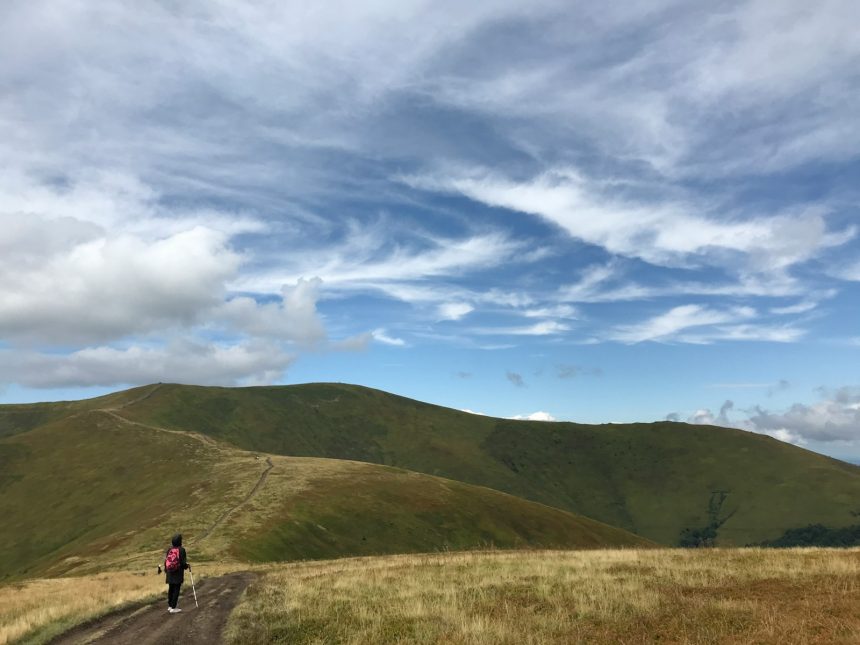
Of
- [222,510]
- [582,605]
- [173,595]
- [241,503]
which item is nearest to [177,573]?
[173,595]

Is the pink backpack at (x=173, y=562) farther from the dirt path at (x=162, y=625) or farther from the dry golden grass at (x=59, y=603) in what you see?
the dry golden grass at (x=59, y=603)

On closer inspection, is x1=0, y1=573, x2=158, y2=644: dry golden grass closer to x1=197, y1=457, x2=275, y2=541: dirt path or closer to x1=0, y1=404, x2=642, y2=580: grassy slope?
x1=0, y1=404, x2=642, y2=580: grassy slope

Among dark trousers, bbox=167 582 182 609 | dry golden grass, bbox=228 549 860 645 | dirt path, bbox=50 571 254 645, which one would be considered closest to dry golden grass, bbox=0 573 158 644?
dirt path, bbox=50 571 254 645

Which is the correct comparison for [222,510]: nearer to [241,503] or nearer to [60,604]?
[241,503]

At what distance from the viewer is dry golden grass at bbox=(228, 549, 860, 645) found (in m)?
13.7

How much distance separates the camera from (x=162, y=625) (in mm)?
19250

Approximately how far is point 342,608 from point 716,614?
1172 centimetres

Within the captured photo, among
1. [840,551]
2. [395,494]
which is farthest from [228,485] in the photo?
[840,551]

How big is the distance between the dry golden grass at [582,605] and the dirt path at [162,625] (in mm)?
861

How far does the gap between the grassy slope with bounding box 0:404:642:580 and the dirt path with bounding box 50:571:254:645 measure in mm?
29809

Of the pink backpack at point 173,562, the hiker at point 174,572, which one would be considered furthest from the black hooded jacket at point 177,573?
the pink backpack at point 173,562

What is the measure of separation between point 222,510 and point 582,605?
2978 inches

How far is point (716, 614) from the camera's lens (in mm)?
15016

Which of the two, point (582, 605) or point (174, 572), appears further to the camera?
point (174, 572)
